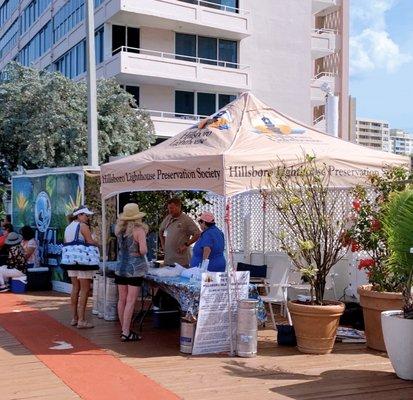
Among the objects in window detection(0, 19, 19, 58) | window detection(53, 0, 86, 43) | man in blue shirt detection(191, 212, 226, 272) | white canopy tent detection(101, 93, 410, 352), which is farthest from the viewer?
window detection(0, 19, 19, 58)

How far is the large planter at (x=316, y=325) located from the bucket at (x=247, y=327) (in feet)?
1.79

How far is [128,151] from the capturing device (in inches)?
843

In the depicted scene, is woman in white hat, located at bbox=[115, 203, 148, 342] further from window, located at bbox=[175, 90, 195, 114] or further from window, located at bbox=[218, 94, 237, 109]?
window, located at bbox=[218, 94, 237, 109]

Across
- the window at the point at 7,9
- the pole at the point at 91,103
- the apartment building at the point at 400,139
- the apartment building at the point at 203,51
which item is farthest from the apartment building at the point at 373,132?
the pole at the point at 91,103

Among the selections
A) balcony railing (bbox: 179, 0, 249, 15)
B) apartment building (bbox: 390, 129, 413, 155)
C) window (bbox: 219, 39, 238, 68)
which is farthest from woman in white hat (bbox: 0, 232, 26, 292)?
apartment building (bbox: 390, 129, 413, 155)

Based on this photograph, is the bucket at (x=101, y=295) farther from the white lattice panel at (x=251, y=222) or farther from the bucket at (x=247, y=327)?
the bucket at (x=247, y=327)

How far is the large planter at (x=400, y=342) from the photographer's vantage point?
636 cm

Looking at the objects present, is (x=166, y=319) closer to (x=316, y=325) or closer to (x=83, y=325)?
(x=83, y=325)

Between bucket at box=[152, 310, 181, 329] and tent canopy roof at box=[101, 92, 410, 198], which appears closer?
tent canopy roof at box=[101, 92, 410, 198]

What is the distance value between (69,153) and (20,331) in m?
11.2

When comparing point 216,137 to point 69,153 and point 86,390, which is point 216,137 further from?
point 69,153

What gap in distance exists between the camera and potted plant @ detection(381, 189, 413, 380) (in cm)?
636

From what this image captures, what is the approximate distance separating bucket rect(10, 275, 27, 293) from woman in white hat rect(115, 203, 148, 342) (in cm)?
564

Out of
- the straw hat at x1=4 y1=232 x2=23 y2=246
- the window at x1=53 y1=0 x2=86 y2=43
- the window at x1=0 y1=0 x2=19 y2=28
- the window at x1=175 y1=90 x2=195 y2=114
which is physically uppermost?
the window at x1=0 y1=0 x2=19 y2=28
